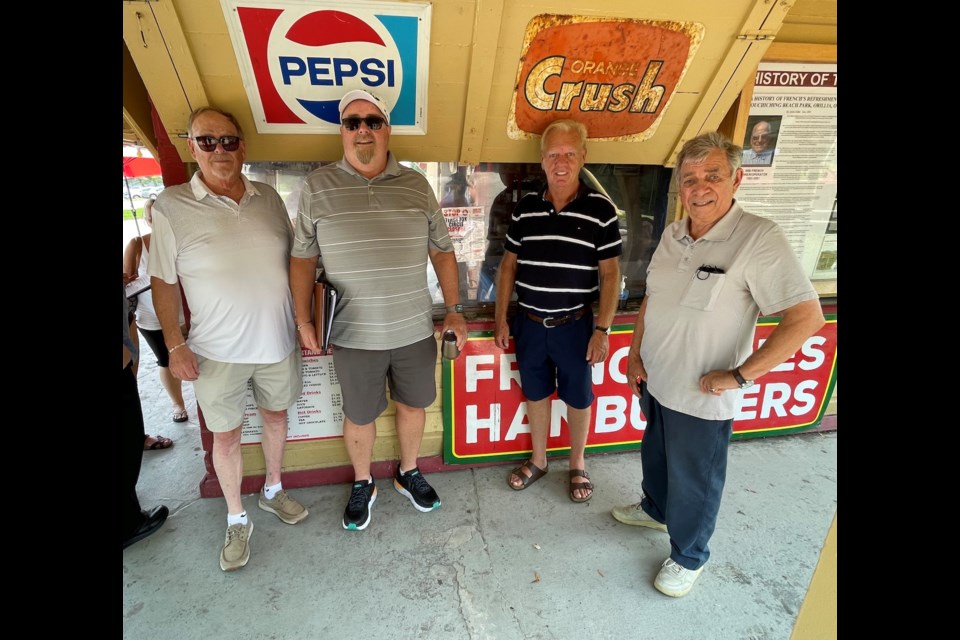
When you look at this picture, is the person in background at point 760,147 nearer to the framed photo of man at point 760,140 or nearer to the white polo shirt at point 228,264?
the framed photo of man at point 760,140

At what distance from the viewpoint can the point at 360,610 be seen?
2.00 m

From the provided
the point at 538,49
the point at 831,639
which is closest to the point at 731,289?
the point at 831,639

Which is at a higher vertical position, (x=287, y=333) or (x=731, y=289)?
(x=731, y=289)

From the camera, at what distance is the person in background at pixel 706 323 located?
1.61 m

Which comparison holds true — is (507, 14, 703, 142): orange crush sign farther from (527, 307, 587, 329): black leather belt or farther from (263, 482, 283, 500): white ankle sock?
(263, 482, 283, 500): white ankle sock

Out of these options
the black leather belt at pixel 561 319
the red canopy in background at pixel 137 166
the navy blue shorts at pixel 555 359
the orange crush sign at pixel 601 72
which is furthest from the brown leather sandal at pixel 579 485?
the red canopy in background at pixel 137 166

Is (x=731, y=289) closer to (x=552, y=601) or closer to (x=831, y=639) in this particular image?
(x=831, y=639)

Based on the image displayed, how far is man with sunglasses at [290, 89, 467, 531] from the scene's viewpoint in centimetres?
209

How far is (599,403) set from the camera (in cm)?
296

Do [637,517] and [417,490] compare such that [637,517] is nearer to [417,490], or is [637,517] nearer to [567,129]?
[417,490]

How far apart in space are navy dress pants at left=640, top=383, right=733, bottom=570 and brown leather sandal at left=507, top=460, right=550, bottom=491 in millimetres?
862

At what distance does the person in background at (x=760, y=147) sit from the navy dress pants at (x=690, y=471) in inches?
65.6

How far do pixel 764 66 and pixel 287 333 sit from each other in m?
2.99

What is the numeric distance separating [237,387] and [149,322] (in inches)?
60.7
